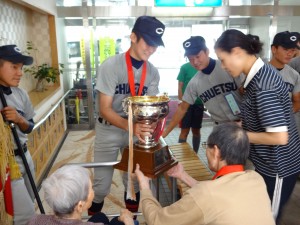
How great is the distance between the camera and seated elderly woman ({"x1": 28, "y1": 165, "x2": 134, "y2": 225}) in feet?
3.71

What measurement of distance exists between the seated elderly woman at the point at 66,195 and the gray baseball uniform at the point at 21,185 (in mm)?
786

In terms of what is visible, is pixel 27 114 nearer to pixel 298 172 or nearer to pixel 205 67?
pixel 205 67

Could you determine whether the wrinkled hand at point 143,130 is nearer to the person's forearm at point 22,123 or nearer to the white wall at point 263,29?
the person's forearm at point 22,123

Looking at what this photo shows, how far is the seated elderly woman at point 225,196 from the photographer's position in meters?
1.10

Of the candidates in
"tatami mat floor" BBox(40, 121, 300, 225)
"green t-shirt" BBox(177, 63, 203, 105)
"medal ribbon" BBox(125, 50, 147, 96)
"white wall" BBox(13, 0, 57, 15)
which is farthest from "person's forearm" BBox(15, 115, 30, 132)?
"green t-shirt" BBox(177, 63, 203, 105)

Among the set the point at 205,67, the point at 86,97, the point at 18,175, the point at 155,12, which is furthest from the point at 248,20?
the point at 18,175

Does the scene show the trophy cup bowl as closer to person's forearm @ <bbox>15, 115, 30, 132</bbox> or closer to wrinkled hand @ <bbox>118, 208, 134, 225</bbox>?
wrinkled hand @ <bbox>118, 208, 134, 225</bbox>

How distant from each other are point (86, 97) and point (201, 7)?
2642mm

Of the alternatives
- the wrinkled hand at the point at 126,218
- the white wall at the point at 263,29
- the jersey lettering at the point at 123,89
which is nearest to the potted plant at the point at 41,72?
the jersey lettering at the point at 123,89

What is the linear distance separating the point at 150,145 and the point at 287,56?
1.40 m

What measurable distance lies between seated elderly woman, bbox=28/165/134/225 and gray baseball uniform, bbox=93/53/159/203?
81 centimetres

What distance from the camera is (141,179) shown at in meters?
1.48

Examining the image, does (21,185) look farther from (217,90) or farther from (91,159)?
(91,159)

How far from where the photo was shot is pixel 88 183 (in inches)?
47.4
